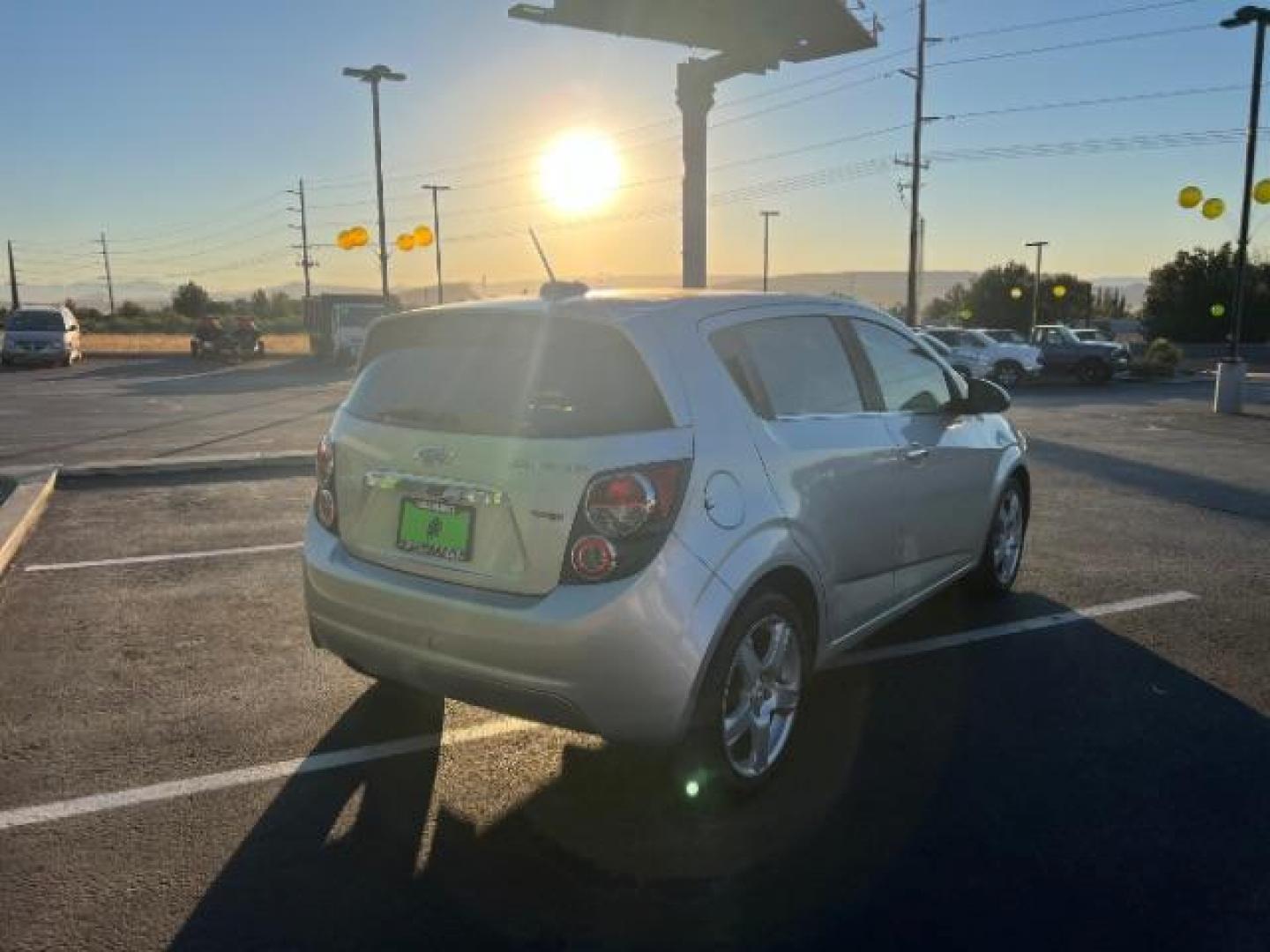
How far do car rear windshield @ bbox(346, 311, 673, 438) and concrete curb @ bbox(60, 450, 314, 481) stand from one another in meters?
7.16

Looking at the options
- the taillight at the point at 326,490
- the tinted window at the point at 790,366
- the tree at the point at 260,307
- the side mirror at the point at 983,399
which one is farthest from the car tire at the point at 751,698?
the tree at the point at 260,307

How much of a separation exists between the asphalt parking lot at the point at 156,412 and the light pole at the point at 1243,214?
16.3 metres

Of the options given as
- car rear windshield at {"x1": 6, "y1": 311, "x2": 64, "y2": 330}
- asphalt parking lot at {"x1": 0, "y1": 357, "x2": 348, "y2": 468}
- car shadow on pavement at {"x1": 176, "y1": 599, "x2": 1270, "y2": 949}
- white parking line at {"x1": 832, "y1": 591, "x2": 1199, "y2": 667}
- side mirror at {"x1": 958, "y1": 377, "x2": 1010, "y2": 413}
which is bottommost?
car shadow on pavement at {"x1": 176, "y1": 599, "x2": 1270, "y2": 949}

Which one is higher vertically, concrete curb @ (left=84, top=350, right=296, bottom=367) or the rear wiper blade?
the rear wiper blade

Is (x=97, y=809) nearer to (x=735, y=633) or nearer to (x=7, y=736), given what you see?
(x=7, y=736)

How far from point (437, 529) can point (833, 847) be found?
5.27ft

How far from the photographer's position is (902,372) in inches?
180

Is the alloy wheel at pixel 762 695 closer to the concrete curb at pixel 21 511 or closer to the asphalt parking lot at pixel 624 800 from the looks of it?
the asphalt parking lot at pixel 624 800

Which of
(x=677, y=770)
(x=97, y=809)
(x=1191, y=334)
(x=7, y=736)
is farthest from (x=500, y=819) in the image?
(x=1191, y=334)

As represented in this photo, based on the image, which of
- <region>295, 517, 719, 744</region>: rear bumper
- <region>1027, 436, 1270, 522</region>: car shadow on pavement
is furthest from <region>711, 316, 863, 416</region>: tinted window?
<region>1027, 436, 1270, 522</region>: car shadow on pavement

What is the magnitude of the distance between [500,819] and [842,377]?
2.16m

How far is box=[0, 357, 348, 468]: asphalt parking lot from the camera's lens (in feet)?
40.6

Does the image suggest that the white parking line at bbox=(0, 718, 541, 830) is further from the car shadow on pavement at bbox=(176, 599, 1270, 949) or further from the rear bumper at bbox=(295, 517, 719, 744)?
the rear bumper at bbox=(295, 517, 719, 744)

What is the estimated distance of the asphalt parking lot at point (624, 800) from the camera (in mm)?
2775
